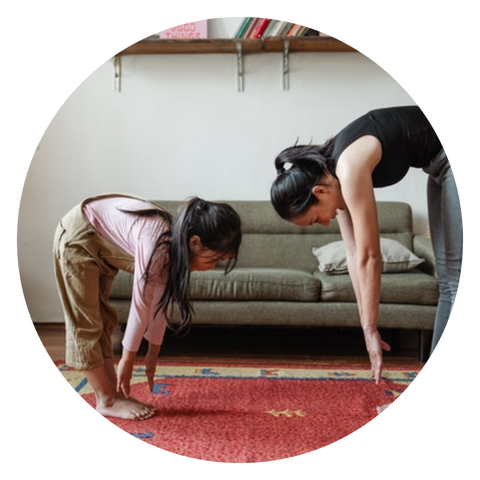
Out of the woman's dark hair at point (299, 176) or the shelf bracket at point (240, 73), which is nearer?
the woman's dark hair at point (299, 176)

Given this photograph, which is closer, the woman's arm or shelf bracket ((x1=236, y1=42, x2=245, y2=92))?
the woman's arm

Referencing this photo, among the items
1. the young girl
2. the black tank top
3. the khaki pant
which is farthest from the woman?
the khaki pant

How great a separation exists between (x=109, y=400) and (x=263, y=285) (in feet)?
Result: 1.11

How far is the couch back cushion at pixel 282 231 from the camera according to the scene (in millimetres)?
794

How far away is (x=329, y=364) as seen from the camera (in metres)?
0.86

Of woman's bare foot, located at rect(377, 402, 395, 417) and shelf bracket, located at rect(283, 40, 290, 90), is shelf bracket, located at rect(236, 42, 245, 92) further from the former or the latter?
woman's bare foot, located at rect(377, 402, 395, 417)

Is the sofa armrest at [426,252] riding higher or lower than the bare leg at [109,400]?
higher

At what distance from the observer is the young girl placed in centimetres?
80

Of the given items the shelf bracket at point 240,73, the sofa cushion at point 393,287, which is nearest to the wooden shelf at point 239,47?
the shelf bracket at point 240,73

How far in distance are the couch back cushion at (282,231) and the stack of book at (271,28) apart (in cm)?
29

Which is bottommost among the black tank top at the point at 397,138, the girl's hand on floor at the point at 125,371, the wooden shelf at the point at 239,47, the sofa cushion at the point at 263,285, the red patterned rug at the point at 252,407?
the red patterned rug at the point at 252,407

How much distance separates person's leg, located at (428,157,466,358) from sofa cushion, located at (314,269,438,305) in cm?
2

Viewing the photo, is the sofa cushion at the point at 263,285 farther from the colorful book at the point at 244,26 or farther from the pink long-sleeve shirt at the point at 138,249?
the colorful book at the point at 244,26

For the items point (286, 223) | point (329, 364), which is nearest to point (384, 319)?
point (329, 364)
